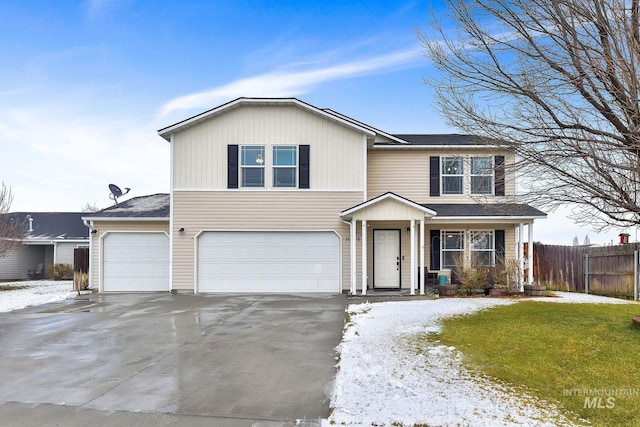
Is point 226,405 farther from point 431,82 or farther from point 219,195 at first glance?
point 219,195

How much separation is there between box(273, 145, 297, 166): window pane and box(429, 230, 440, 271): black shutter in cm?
568

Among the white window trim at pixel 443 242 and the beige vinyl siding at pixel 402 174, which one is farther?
the beige vinyl siding at pixel 402 174

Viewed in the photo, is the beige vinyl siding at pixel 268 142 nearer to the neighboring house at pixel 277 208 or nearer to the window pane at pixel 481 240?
the neighboring house at pixel 277 208

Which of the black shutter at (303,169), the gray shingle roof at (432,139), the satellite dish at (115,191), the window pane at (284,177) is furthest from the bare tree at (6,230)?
the gray shingle roof at (432,139)

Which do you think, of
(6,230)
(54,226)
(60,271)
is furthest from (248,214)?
(54,226)

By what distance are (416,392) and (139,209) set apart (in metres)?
14.4

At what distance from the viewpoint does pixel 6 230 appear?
20.2m

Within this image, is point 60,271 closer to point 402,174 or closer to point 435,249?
point 402,174

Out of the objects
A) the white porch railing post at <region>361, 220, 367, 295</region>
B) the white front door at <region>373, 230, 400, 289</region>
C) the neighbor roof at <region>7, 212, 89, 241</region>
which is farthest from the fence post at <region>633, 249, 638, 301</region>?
the neighbor roof at <region>7, 212, 89, 241</region>

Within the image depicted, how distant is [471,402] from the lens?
170 inches

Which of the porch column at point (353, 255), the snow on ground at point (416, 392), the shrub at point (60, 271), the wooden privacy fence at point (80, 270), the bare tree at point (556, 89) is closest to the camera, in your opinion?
the snow on ground at point (416, 392)

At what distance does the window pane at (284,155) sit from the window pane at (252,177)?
632 millimetres

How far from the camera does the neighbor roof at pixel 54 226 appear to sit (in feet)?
82.8

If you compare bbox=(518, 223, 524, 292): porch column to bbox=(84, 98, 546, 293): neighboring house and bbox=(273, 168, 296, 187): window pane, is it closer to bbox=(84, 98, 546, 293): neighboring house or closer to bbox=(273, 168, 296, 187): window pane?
bbox=(84, 98, 546, 293): neighboring house
